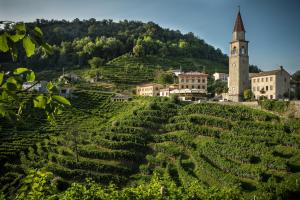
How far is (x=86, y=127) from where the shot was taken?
167ft

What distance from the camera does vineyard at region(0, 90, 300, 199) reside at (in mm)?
35506

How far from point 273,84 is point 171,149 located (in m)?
19.6

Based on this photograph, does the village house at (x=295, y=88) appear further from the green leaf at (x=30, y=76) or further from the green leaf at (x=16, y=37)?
the green leaf at (x=16, y=37)

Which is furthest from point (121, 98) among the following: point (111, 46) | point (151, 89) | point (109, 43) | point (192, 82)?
point (109, 43)

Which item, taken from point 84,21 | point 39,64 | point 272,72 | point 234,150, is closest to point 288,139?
point 234,150

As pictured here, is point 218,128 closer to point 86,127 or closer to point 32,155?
point 86,127

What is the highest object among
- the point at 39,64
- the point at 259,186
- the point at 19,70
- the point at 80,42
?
the point at 80,42

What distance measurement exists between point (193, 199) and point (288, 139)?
96.4 ft

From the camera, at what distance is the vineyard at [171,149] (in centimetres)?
3551

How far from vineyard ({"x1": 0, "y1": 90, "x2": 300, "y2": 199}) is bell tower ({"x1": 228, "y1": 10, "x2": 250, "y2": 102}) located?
6.07m

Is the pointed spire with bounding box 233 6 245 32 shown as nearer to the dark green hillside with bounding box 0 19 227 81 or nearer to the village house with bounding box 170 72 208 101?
the village house with bounding box 170 72 208 101

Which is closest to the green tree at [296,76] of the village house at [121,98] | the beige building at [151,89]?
the beige building at [151,89]

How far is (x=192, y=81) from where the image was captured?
6644 centimetres

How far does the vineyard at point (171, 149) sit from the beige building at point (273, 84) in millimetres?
7169
